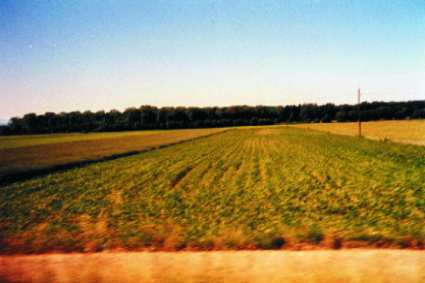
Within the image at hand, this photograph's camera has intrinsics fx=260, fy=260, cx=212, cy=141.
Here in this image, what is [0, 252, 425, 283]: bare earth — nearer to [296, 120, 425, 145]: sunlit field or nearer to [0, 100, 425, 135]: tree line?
[296, 120, 425, 145]: sunlit field

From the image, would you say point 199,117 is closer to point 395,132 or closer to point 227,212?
point 395,132

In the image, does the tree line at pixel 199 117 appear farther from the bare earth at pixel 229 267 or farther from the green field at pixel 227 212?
the bare earth at pixel 229 267

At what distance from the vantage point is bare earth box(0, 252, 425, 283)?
3662 millimetres

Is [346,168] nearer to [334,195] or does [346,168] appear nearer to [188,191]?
[334,195]

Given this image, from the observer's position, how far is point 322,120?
394 ft

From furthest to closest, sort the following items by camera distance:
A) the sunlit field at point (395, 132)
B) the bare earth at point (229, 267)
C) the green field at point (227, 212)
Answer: the sunlit field at point (395, 132), the green field at point (227, 212), the bare earth at point (229, 267)

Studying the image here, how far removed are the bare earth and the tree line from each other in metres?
78.7

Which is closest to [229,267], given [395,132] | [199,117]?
[395,132]

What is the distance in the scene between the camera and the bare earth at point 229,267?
12.0ft

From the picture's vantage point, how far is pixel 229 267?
402cm

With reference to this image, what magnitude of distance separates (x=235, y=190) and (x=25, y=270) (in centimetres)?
702

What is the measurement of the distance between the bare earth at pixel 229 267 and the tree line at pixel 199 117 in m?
78.7

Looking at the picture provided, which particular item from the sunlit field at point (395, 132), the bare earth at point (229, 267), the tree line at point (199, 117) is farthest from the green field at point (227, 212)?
the tree line at point (199, 117)

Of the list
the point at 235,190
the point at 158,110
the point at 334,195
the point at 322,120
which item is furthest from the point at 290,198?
the point at 158,110
